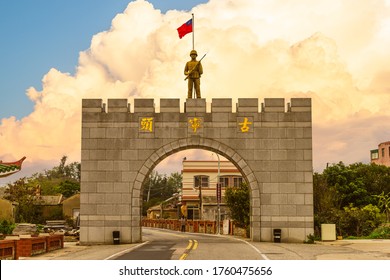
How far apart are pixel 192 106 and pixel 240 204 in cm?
1035

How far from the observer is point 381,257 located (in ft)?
64.0

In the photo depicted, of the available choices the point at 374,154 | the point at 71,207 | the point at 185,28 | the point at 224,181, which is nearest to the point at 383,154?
the point at 374,154

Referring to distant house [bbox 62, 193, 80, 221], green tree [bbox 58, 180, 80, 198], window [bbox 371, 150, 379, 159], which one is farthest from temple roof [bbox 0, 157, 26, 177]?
window [bbox 371, 150, 379, 159]

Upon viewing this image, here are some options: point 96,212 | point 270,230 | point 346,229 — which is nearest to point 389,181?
point 346,229

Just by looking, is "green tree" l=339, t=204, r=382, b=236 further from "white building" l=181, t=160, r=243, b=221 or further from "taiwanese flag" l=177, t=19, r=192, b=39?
"white building" l=181, t=160, r=243, b=221

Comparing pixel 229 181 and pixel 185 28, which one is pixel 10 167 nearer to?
pixel 185 28

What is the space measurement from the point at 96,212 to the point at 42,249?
565 centimetres

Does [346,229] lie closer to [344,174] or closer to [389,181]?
[344,174]

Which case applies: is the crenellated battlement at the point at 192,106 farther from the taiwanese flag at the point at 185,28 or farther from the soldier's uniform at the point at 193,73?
the taiwanese flag at the point at 185,28

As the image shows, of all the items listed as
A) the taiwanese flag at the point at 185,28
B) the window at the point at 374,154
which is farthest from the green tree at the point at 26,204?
the window at the point at 374,154

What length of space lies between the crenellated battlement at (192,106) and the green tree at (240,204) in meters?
9.06

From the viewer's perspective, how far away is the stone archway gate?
92.8 ft

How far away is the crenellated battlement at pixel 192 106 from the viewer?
2880cm

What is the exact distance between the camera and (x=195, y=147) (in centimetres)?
2909
